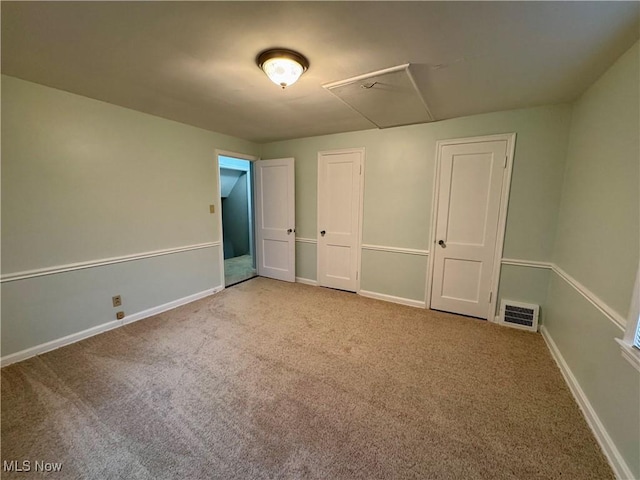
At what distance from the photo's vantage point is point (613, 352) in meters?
1.45

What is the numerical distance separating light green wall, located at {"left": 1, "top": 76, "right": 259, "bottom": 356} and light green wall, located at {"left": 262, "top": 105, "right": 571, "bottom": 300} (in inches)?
64.2

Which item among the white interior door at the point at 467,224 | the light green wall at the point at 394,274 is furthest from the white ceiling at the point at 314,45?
the light green wall at the point at 394,274

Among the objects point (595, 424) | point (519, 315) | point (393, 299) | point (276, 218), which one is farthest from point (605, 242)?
point (276, 218)

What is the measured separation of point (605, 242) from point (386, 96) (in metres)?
1.90

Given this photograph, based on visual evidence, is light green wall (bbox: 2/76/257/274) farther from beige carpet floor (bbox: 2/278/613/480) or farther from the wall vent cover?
the wall vent cover

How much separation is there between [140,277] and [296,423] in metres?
2.41

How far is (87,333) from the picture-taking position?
2.49m

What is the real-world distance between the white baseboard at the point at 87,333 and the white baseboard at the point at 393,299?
7.70ft

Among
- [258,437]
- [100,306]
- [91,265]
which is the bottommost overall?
[258,437]

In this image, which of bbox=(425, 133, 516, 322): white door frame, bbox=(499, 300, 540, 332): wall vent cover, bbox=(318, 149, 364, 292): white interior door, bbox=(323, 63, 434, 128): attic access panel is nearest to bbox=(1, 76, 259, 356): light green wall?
bbox=(318, 149, 364, 292): white interior door

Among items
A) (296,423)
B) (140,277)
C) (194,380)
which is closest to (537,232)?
(296,423)

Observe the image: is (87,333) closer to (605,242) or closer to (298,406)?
(298,406)

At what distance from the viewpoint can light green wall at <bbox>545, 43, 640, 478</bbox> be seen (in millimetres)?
1354

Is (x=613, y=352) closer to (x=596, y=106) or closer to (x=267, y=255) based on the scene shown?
(x=596, y=106)
